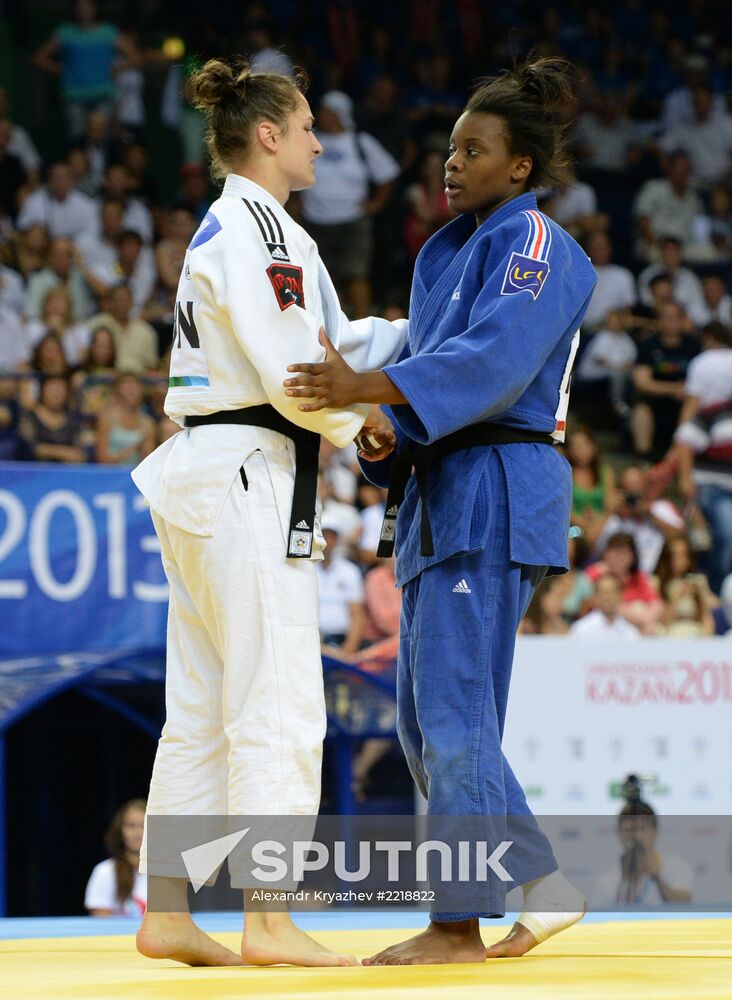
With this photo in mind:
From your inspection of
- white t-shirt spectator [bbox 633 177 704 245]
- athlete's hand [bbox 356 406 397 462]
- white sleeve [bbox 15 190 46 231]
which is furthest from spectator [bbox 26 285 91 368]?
athlete's hand [bbox 356 406 397 462]

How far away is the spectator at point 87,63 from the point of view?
1222cm

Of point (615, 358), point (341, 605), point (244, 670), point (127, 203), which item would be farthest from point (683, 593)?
point (244, 670)

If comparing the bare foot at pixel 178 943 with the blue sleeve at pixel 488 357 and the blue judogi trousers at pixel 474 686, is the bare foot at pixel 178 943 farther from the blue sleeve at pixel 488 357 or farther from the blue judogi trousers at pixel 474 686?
the blue sleeve at pixel 488 357

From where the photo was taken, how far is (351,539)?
28.8 ft

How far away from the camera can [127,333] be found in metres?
10.1

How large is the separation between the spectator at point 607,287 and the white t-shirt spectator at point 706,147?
74.8 inches

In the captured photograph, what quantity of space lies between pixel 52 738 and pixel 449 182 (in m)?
6.50

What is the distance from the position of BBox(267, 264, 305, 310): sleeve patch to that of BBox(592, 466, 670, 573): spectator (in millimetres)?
6158

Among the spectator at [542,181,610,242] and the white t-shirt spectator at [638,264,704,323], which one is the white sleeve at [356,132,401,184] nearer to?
the spectator at [542,181,610,242]

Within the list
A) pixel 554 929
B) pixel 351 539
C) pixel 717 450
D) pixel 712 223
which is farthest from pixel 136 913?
pixel 712 223

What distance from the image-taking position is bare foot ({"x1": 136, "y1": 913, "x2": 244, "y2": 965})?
3.43m

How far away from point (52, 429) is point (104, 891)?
9.39 ft

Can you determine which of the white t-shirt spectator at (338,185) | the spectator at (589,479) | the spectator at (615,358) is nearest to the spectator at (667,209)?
the spectator at (615,358)

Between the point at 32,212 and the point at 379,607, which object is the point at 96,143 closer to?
the point at 32,212
